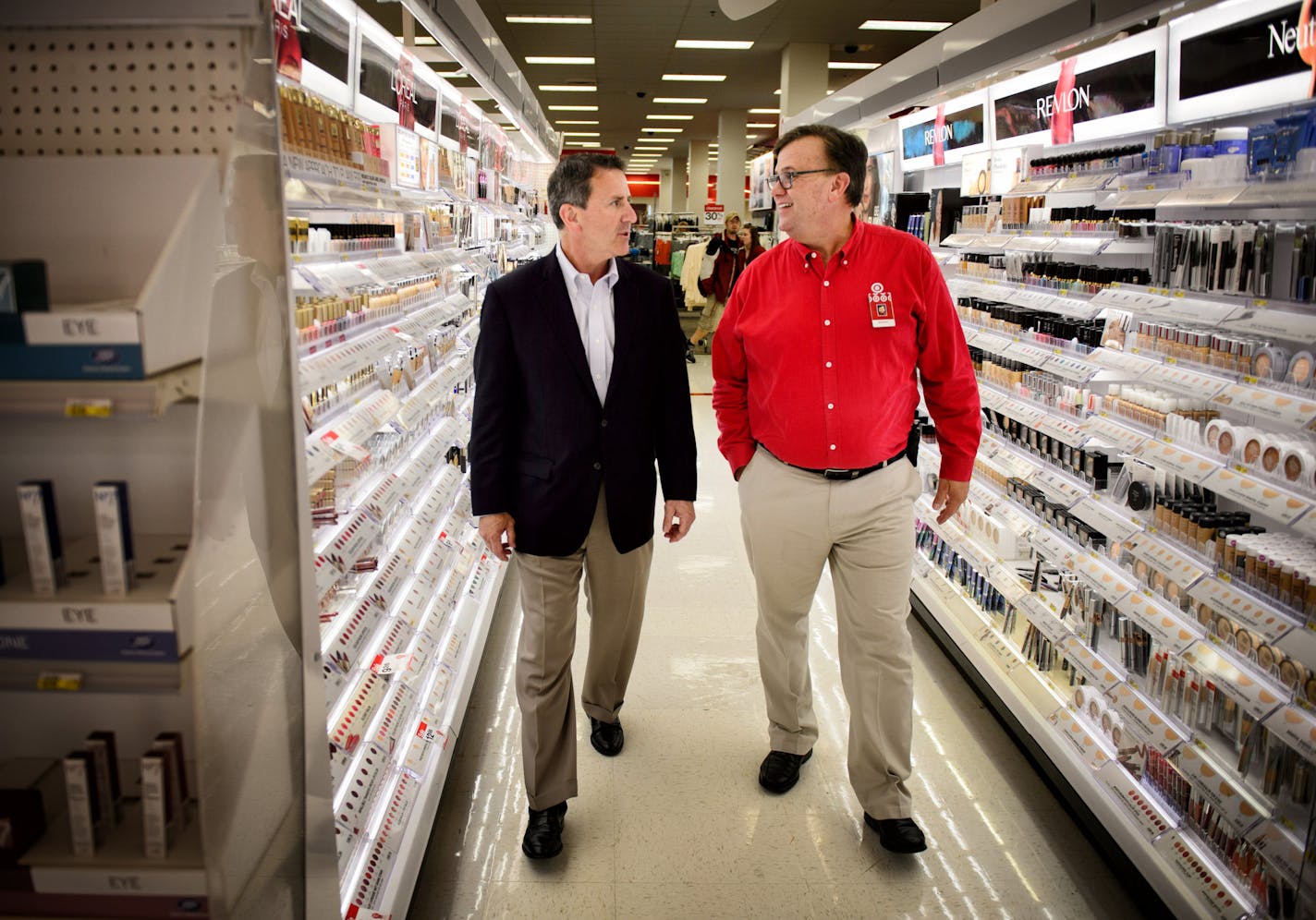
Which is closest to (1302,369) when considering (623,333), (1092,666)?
(1092,666)

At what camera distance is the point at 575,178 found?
2814mm

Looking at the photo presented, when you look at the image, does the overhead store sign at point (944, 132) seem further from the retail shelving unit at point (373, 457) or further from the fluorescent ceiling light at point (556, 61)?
the fluorescent ceiling light at point (556, 61)

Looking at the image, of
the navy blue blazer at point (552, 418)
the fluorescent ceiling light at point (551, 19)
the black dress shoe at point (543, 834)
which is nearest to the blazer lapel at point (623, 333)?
the navy blue blazer at point (552, 418)

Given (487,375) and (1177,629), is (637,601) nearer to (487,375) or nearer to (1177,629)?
(487,375)

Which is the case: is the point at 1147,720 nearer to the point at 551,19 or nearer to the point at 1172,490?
the point at 1172,490

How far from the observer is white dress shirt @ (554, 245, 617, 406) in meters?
2.86

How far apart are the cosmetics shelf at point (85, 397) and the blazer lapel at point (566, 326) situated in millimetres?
1466

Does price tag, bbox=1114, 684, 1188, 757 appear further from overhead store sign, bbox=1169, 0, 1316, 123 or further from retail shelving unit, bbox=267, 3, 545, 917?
retail shelving unit, bbox=267, 3, 545, 917

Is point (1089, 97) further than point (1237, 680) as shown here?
Yes

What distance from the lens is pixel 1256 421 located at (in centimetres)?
285

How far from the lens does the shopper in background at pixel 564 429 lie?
277 centimetres

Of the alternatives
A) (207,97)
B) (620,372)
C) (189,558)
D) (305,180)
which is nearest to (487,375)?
(620,372)

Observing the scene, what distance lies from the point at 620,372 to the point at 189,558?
1.56 meters

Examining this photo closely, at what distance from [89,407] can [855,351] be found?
6.63ft
